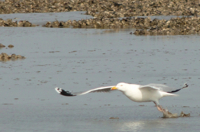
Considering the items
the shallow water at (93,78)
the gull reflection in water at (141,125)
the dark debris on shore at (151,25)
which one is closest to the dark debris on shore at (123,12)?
the dark debris on shore at (151,25)

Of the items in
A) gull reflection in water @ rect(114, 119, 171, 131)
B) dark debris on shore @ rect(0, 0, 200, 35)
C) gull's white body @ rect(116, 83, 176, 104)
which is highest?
gull's white body @ rect(116, 83, 176, 104)

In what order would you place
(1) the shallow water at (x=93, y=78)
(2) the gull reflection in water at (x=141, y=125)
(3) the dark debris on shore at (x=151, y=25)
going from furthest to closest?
(3) the dark debris on shore at (x=151, y=25)
(1) the shallow water at (x=93, y=78)
(2) the gull reflection in water at (x=141, y=125)

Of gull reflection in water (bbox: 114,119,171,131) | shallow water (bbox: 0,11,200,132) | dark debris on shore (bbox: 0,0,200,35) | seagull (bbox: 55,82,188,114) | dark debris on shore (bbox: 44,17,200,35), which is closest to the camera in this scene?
gull reflection in water (bbox: 114,119,171,131)

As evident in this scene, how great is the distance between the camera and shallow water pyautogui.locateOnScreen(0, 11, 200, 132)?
902 centimetres

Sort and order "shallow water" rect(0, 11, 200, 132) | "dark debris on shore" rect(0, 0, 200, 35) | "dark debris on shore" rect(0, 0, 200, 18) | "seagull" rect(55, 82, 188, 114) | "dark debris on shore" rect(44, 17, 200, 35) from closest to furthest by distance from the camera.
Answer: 1. "shallow water" rect(0, 11, 200, 132)
2. "seagull" rect(55, 82, 188, 114)
3. "dark debris on shore" rect(44, 17, 200, 35)
4. "dark debris on shore" rect(0, 0, 200, 35)
5. "dark debris on shore" rect(0, 0, 200, 18)

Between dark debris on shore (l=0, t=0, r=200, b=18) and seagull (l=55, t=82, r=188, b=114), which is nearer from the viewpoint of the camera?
seagull (l=55, t=82, r=188, b=114)

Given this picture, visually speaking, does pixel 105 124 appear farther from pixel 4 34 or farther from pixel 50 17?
pixel 50 17

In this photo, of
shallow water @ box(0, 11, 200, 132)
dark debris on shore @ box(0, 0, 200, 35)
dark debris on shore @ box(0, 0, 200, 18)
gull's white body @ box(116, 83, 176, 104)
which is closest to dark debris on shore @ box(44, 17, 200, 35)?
dark debris on shore @ box(0, 0, 200, 35)

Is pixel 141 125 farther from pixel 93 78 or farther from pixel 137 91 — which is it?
pixel 93 78

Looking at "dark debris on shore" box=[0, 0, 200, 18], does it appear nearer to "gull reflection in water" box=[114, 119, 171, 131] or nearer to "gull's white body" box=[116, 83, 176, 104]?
"gull's white body" box=[116, 83, 176, 104]

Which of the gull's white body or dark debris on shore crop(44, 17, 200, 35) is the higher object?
the gull's white body

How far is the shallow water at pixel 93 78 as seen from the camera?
29.6 feet

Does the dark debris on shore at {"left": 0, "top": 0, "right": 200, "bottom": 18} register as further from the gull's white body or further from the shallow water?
the gull's white body

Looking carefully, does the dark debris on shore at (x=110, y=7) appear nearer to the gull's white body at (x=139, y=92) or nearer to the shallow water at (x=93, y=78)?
the shallow water at (x=93, y=78)
